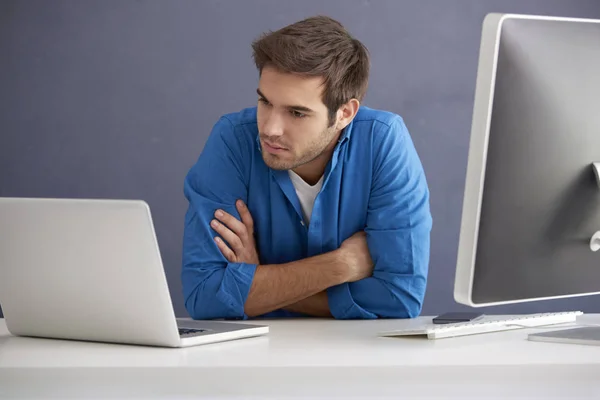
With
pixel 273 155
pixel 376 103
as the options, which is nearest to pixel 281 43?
pixel 273 155

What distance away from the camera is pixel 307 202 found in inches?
82.1

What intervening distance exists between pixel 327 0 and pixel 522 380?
2684mm

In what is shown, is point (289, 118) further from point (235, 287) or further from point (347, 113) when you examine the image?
point (235, 287)

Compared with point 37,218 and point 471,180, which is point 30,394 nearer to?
point 37,218

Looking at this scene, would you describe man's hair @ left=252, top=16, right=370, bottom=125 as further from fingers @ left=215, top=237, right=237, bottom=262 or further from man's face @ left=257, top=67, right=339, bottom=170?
fingers @ left=215, top=237, right=237, bottom=262

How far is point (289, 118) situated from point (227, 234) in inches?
12.1

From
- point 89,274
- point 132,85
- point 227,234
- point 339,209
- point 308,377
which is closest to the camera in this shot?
point 308,377

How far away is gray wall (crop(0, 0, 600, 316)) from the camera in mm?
3385

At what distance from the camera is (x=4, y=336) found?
139cm

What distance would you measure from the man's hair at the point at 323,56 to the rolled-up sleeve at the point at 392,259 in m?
0.24

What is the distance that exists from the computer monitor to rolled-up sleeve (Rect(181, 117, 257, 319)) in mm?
793

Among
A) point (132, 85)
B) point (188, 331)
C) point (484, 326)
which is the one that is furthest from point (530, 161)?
point (132, 85)

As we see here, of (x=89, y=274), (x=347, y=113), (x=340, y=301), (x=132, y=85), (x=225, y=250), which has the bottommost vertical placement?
(x=340, y=301)

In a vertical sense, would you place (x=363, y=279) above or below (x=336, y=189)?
below
